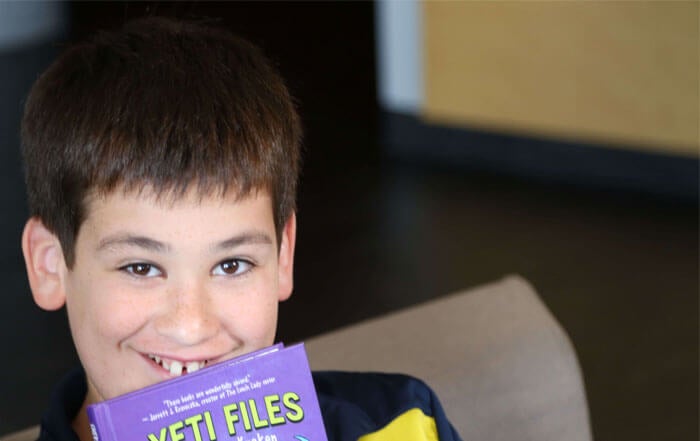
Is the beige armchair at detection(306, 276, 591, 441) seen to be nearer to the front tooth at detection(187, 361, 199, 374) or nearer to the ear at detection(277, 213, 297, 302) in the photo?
the ear at detection(277, 213, 297, 302)

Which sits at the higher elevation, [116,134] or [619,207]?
[116,134]

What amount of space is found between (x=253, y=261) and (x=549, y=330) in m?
0.52

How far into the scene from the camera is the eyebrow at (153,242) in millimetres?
1178

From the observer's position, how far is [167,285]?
1.19 meters

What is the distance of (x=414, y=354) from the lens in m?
1.55

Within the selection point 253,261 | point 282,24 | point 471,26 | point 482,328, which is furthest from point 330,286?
point 282,24

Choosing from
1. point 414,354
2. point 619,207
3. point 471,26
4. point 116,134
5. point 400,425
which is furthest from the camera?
point 471,26

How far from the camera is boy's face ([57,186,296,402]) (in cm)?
118

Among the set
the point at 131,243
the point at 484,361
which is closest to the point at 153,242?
the point at 131,243

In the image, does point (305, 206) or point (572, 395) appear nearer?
point (572, 395)

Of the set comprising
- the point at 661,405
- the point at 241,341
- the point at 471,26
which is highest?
the point at 241,341

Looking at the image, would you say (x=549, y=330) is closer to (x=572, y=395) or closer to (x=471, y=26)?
(x=572, y=395)

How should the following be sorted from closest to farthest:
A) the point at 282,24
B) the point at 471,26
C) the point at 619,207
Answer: the point at 619,207 → the point at 471,26 → the point at 282,24

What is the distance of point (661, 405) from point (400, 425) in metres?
1.86
